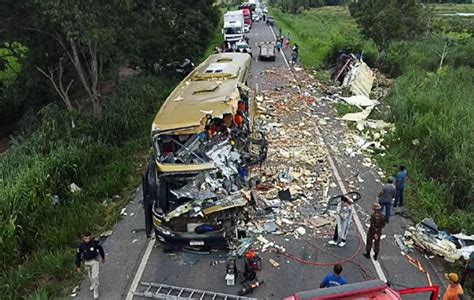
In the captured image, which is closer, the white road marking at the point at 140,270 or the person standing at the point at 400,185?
the white road marking at the point at 140,270

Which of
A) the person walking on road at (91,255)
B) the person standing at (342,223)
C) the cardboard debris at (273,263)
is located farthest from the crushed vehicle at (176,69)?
the person walking on road at (91,255)

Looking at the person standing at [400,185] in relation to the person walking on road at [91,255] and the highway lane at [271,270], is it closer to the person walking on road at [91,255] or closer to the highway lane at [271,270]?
the highway lane at [271,270]

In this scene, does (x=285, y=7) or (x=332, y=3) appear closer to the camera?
(x=285, y=7)

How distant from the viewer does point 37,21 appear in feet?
54.3

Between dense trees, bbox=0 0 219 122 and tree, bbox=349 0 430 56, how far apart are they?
34.2 feet

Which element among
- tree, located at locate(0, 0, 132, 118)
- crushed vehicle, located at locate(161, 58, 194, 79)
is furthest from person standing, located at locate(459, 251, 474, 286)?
crushed vehicle, located at locate(161, 58, 194, 79)

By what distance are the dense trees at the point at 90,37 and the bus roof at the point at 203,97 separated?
4214mm

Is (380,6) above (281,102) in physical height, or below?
above

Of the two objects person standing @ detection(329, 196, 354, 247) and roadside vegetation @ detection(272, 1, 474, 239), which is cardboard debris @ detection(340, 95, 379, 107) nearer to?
roadside vegetation @ detection(272, 1, 474, 239)

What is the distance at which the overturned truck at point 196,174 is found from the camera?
9109 millimetres

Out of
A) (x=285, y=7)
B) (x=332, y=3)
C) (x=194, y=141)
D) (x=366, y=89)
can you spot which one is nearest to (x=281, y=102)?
(x=366, y=89)

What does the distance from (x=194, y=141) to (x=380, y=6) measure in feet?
68.0

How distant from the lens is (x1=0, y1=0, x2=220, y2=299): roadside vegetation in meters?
9.71

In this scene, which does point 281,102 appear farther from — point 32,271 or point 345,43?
point 32,271
